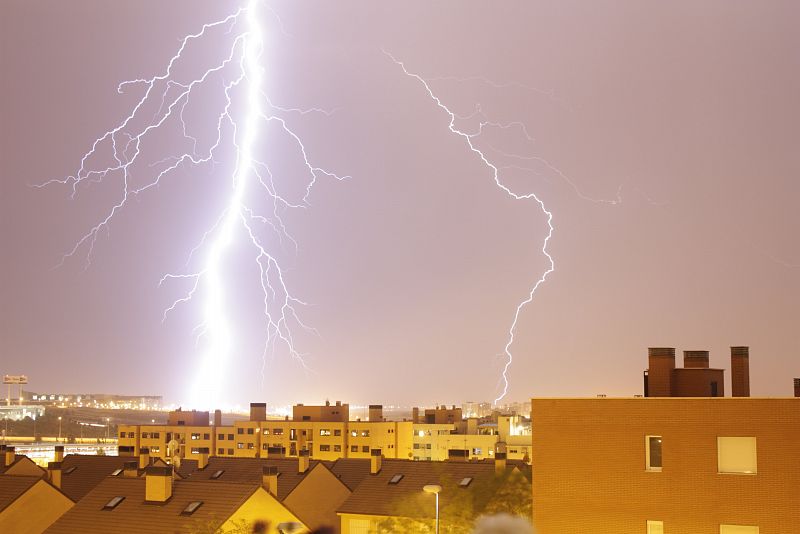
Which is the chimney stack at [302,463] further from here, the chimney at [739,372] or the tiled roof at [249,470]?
the chimney at [739,372]

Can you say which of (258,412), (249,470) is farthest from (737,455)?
(258,412)

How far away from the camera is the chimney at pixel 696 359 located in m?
20.7

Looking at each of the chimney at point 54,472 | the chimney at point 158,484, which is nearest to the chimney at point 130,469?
the chimney at point 54,472

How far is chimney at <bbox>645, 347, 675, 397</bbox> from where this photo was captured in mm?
19750

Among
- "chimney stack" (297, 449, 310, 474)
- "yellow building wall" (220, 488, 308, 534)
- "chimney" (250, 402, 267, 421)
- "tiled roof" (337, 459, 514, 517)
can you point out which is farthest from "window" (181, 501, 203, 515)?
"chimney" (250, 402, 267, 421)

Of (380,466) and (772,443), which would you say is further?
(380,466)

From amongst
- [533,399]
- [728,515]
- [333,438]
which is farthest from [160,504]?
[333,438]

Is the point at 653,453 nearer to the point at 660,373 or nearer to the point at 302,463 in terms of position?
the point at 660,373

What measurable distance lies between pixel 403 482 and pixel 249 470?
6572 mm

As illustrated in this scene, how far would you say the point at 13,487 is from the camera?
26359mm

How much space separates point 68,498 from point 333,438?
44963 millimetres

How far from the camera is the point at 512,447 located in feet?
235

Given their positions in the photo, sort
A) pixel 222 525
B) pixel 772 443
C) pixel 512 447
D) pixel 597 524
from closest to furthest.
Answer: pixel 772 443 → pixel 597 524 → pixel 222 525 → pixel 512 447

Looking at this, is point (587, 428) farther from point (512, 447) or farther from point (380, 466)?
point (512, 447)
